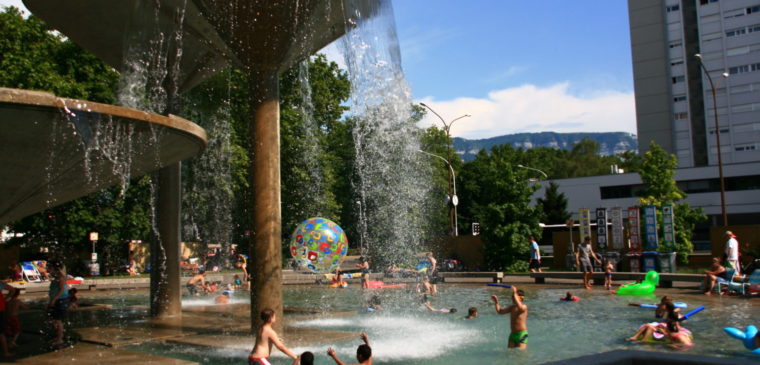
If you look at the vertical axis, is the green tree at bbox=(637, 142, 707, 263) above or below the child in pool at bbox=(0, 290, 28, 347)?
above

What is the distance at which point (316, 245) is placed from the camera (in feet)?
69.4

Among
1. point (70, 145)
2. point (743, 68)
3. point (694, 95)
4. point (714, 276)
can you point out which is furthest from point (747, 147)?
point (70, 145)

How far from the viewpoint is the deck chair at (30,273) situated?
106ft

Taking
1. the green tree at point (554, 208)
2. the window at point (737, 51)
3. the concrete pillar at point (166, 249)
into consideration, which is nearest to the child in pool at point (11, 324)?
the concrete pillar at point (166, 249)

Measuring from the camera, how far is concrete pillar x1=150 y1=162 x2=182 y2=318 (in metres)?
13.4

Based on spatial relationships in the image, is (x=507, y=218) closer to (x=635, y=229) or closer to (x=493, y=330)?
(x=635, y=229)

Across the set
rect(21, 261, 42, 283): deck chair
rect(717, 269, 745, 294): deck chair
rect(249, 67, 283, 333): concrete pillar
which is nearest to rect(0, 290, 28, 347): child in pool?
rect(249, 67, 283, 333): concrete pillar

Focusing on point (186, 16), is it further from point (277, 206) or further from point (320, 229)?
point (320, 229)

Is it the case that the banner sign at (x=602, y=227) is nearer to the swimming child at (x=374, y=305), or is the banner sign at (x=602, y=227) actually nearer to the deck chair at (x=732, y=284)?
the deck chair at (x=732, y=284)

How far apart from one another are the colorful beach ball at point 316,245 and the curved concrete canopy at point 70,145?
11264 millimetres

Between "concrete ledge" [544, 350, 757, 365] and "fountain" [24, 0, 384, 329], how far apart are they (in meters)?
6.79

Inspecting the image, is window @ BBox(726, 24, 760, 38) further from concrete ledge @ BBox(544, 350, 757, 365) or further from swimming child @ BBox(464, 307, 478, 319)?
concrete ledge @ BBox(544, 350, 757, 365)

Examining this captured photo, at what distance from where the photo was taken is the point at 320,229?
2138 centimetres

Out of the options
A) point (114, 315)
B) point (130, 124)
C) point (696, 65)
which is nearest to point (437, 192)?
point (696, 65)
